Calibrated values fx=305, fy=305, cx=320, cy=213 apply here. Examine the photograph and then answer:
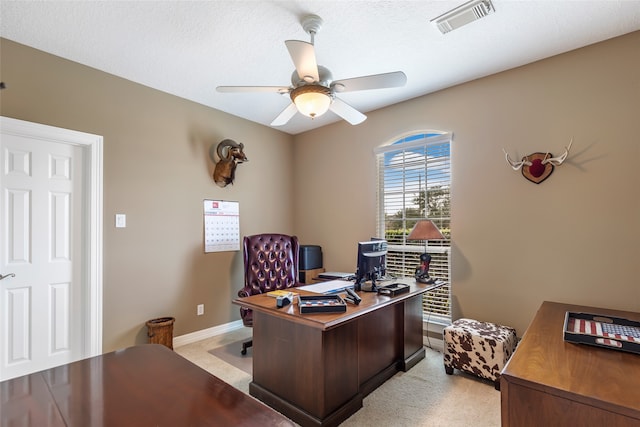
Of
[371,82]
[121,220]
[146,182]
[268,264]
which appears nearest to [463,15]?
[371,82]

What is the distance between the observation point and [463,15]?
2.07 meters

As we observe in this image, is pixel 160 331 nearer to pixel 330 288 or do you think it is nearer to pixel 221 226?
pixel 221 226

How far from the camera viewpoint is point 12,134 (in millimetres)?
2416

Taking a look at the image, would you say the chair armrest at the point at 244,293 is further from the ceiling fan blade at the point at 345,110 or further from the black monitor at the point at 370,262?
the ceiling fan blade at the point at 345,110

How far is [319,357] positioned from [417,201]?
7.18ft

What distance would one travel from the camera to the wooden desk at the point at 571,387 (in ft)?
3.44

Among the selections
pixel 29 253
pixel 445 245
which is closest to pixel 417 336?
pixel 445 245

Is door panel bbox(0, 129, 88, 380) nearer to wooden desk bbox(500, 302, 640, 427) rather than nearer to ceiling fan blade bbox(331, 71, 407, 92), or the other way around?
ceiling fan blade bbox(331, 71, 407, 92)

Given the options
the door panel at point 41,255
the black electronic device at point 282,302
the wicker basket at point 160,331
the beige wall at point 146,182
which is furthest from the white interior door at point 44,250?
the black electronic device at point 282,302

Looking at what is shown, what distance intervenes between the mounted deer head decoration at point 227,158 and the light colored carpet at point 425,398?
6.61ft

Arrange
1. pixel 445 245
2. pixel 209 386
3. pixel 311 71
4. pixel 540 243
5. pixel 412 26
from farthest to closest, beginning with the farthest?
pixel 445 245, pixel 540 243, pixel 412 26, pixel 311 71, pixel 209 386

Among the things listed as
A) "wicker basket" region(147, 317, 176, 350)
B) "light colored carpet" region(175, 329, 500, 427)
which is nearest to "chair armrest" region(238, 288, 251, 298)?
"light colored carpet" region(175, 329, 500, 427)

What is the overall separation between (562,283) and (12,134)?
4.61 meters

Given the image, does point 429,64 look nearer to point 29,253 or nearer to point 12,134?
point 12,134
